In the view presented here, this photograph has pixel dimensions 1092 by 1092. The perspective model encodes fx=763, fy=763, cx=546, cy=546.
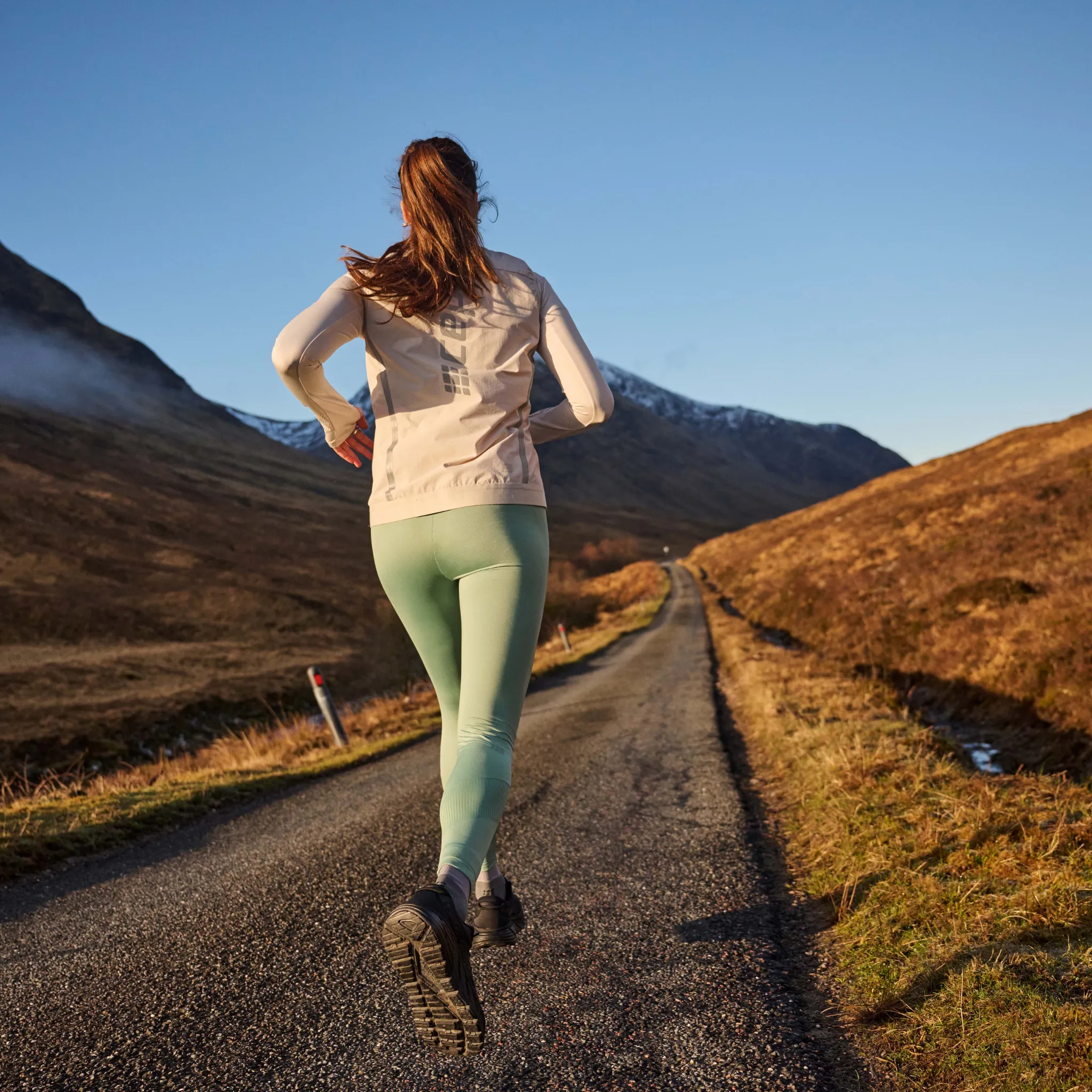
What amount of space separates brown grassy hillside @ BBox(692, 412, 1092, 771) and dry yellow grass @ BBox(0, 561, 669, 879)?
8140 mm

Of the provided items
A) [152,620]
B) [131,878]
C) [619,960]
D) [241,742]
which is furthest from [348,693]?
[619,960]

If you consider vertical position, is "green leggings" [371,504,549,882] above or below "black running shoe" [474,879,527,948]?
above

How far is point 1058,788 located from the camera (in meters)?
Result: 4.34

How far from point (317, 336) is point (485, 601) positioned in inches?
32.9

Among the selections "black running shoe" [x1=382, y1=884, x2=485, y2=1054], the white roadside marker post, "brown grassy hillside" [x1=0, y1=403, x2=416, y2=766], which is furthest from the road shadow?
"brown grassy hillside" [x1=0, y1=403, x2=416, y2=766]

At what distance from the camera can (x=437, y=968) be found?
165 cm

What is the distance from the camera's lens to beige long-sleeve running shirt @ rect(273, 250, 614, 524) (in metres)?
2.05

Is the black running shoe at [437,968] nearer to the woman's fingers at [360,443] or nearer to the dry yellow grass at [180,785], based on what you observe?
the woman's fingers at [360,443]

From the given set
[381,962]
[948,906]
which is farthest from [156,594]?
[948,906]

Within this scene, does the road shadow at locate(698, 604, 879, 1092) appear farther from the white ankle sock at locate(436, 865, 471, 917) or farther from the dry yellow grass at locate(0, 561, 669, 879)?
the dry yellow grass at locate(0, 561, 669, 879)

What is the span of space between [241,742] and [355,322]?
12292 mm

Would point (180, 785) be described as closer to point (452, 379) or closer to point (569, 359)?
point (452, 379)

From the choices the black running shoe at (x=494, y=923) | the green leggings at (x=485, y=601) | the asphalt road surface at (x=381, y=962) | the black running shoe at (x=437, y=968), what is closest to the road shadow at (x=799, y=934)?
the asphalt road surface at (x=381, y=962)

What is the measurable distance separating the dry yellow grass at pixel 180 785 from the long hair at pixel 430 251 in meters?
4.53
